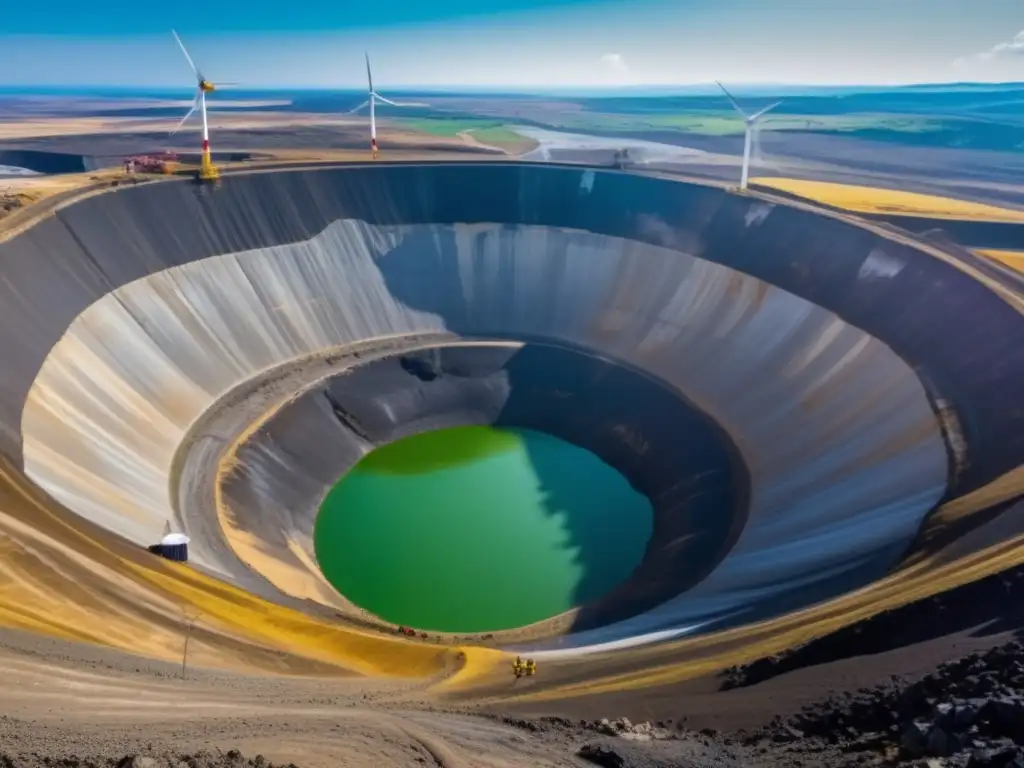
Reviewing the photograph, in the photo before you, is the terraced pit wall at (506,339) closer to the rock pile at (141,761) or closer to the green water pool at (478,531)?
the green water pool at (478,531)

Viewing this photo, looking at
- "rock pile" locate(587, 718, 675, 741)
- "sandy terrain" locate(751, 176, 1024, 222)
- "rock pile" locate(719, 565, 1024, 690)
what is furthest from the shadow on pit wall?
"sandy terrain" locate(751, 176, 1024, 222)

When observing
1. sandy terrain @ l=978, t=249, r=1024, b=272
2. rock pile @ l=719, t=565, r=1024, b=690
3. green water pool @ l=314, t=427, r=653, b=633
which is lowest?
rock pile @ l=719, t=565, r=1024, b=690

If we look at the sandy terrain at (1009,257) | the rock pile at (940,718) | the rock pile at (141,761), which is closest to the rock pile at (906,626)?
the rock pile at (940,718)

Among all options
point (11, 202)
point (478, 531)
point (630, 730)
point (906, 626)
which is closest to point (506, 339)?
point (478, 531)

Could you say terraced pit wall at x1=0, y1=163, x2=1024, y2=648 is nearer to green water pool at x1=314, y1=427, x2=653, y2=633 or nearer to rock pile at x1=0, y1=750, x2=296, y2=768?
green water pool at x1=314, y1=427, x2=653, y2=633

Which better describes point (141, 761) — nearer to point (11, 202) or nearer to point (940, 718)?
point (940, 718)

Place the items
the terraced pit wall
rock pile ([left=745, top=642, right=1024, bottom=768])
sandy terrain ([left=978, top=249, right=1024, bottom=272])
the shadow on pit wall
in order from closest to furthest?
1. rock pile ([left=745, top=642, right=1024, bottom=768])
2. the terraced pit wall
3. the shadow on pit wall
4. sandy terrain ([left=978, top=249, right=1024, bottom=272])

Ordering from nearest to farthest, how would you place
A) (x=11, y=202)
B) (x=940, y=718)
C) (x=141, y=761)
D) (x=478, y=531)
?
(x=141, y=761)
(x=940, y=718)
(x=478, y=531)
(x=11, y=202)
